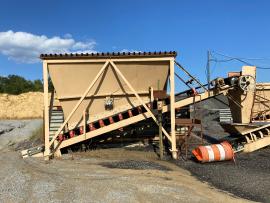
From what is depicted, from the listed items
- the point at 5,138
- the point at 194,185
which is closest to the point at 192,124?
the point at 194,185

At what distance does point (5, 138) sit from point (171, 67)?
12.8 metres

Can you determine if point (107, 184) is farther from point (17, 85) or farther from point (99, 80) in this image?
point (17, 85)

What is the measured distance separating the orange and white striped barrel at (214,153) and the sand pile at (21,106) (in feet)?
144

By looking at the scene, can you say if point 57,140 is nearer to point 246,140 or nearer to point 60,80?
point 60,80

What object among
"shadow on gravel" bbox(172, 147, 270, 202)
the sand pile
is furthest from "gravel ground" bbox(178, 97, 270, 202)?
the sand pile

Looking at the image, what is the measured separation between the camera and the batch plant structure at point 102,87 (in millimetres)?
13391

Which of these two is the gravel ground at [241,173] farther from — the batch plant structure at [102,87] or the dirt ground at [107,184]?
the batch plant structure at [102,87]

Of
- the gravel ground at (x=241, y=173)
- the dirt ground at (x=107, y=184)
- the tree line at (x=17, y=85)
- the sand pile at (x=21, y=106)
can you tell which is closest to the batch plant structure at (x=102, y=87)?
the gravel ground at (x=241, y=173)

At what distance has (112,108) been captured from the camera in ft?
48.0

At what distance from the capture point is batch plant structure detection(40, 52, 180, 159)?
1339cm

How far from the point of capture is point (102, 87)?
14.3 meters

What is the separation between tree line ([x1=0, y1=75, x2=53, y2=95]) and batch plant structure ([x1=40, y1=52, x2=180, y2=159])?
201 ft

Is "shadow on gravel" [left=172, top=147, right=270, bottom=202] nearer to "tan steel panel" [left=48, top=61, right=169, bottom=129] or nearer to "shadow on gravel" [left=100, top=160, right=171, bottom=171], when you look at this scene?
"shadow on gravel" [left=100, top=160, right=171, bottom=171]

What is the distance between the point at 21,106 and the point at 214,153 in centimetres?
4640
